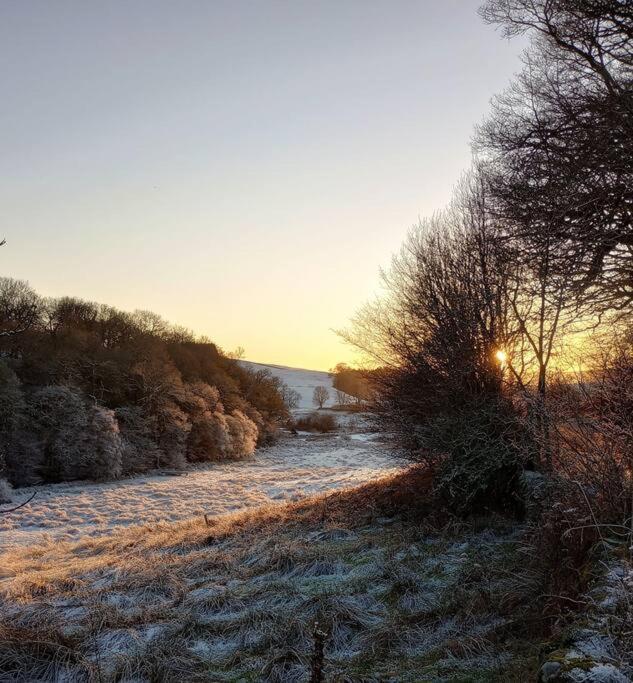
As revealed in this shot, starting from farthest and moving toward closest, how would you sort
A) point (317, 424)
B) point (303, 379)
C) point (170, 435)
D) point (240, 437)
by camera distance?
1. point (303, 379)
2. point (317, 424)
3. point (240, 437)
4. point (170, 435)

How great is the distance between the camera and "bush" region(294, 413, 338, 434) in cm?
6194

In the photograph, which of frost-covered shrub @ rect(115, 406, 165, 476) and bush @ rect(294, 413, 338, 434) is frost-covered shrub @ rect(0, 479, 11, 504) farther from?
bush @ rect(294, 413, 338, 434)

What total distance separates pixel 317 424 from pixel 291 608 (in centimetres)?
5762

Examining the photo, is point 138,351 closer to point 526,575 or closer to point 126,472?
point 126,472

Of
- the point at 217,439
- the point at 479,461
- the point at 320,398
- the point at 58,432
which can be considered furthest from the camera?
the point at 320,398

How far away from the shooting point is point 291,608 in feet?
19.2

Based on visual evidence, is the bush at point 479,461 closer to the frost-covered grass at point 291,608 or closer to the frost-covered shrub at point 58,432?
the frost-covered grass at point 291,608

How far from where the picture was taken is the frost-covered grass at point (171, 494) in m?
17.7

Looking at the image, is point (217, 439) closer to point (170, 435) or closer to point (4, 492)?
point (170, 435)

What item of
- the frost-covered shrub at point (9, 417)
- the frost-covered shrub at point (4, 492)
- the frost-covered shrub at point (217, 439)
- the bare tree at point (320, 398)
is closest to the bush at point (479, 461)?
the frost-covered shrub at point (4, 492)

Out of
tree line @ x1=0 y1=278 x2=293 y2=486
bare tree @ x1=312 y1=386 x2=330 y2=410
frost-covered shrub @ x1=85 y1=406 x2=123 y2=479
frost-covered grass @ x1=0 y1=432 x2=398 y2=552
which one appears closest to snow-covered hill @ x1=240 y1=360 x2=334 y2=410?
bare tree @ x1=312 y1=386 x2=330 y2=410

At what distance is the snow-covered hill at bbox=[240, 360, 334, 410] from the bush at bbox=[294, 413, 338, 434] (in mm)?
31320

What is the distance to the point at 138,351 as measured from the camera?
123ft

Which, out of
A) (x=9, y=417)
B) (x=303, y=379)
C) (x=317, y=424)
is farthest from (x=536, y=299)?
(x=303, y=379)
